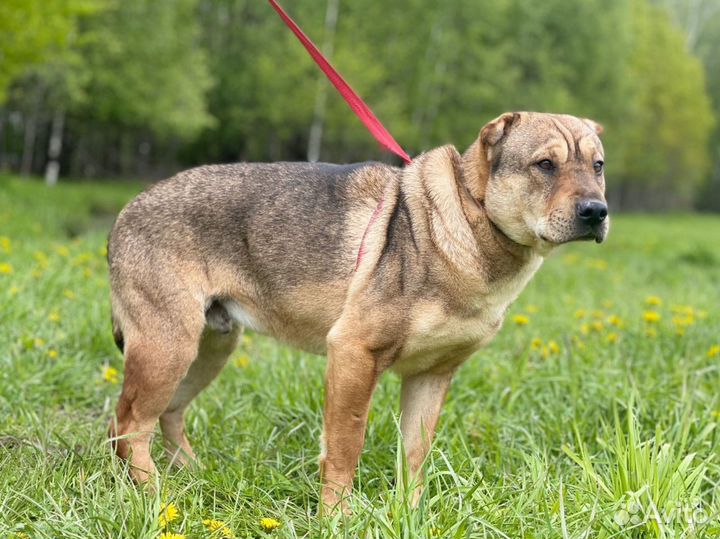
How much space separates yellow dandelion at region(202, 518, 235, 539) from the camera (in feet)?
9.22

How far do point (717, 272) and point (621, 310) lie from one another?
585 centimetres

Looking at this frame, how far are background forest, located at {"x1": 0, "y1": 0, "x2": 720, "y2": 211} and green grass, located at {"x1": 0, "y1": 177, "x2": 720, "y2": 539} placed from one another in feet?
41.0

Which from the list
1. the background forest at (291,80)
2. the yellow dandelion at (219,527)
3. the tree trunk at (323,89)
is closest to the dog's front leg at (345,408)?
the yellow dandelion at (219,527)

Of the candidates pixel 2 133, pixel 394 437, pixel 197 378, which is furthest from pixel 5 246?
pixel 2 133

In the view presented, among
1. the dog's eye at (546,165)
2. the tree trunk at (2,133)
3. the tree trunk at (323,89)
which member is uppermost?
the dog's eye at (546,165)

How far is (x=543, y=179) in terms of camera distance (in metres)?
3.19

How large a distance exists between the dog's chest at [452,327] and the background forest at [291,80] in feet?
46.9

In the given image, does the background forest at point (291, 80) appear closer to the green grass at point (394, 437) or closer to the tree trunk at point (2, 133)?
the tree trunk at point (2, 133)

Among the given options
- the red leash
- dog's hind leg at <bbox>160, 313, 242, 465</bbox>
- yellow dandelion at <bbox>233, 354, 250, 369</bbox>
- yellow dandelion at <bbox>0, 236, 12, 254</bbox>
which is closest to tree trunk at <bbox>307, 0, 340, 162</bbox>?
yellow dandelion at <bbox>0, 236, 12, 254</bbox>

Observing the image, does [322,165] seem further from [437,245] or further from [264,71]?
[264,71]

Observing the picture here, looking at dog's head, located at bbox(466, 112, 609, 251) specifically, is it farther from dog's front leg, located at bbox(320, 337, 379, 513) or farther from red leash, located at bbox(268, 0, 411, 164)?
dog's front leg, located at bbox(320, 337, 379, 513)

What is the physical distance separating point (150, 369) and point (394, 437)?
1.20 metres

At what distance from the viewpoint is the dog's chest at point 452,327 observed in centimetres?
324

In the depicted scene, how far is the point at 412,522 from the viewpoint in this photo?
103 inches
